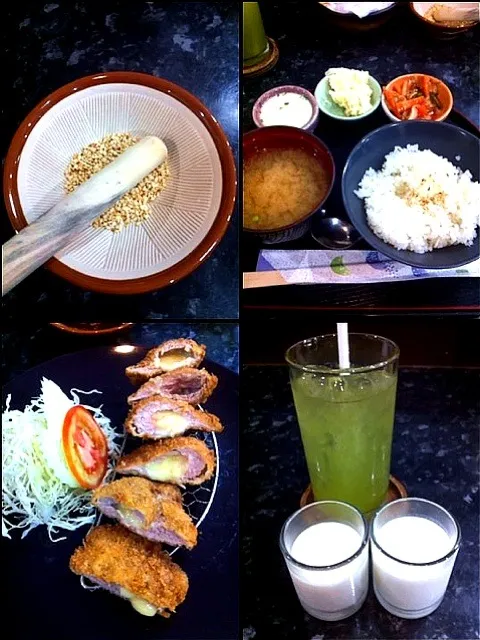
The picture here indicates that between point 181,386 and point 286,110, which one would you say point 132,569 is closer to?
point 181,386

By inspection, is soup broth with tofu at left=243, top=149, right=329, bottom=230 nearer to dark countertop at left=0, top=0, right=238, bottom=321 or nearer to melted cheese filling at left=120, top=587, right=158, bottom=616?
dark countertop at left=0, top=0, right=238, bottom=321

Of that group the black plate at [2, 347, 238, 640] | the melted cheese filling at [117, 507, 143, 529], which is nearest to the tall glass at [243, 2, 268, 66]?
the black plate at [2, 347, 238, 640]

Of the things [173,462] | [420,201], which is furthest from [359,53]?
[173,462]

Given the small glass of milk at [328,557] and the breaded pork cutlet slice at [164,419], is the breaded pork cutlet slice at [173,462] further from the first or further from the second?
the small glass of milk at [328,557]

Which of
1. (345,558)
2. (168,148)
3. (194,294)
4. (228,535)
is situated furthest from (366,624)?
(168,148)

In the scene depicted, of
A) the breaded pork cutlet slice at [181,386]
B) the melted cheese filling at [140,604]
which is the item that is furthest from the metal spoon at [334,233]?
the melted cheese filling at [140,604]

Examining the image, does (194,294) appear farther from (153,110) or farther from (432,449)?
(432,449)
